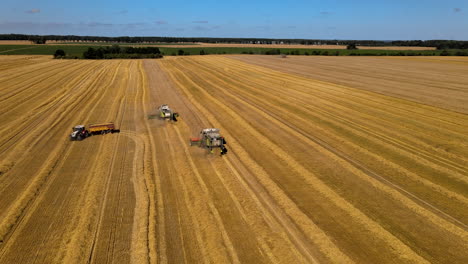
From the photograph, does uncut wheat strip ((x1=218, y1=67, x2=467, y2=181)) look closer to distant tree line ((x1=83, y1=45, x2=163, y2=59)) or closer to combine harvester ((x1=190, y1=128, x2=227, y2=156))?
combine harvester ((x1=190, y1=128, x2=227, y2=156))

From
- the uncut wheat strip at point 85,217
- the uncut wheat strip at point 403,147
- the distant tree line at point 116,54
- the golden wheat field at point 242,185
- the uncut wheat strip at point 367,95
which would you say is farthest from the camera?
the distant tree line at point 116,54

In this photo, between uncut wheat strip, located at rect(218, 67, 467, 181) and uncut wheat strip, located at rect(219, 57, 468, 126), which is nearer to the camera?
uncut wheat strip, located at rect(218, 67, 467, 181)

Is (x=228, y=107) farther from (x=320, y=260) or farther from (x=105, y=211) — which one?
(x=320, y=260)

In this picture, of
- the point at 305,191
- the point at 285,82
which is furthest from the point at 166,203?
the point at 285,82

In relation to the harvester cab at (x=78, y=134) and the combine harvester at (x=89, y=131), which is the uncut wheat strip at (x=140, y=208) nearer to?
the combine harvester at (x=89, y=131)

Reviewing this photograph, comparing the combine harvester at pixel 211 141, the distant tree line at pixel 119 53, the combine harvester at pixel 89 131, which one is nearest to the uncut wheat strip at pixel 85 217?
the combine harvester at pixel 89 131

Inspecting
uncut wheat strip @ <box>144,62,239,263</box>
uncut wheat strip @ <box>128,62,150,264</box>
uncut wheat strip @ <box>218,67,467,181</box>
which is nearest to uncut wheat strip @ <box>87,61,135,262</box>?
uncut wheat strip @ <box>128,62,150,264</box>

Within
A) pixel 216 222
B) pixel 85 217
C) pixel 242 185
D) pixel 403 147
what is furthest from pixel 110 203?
pixel 403 147

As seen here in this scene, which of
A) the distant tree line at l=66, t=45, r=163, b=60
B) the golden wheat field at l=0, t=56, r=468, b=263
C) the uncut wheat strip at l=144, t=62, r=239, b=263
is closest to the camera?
the uncut wheat strip at l=144, t=62, r=239, b=263

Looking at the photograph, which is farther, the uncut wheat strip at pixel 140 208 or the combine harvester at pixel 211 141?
the combine harvester at pixel 211 141

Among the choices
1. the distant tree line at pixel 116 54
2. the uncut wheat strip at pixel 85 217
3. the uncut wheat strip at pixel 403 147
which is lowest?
the uncut wheat strip at pixel 85 217
